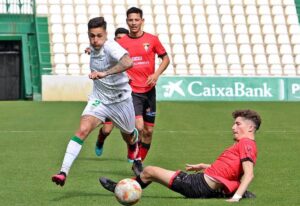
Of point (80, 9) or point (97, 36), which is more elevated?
point (80, 9)

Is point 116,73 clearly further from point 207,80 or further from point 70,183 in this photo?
point 207,80

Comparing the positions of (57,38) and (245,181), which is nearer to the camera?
(245,181)

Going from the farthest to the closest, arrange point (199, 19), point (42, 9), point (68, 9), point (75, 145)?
point (199, 19) → point (68, 9) → point (42, 9) → point (75, 145)

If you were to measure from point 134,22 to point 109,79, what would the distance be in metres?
1.75

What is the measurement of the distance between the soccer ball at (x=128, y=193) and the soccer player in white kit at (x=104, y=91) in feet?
3.46

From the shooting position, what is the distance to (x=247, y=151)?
25.7 ft

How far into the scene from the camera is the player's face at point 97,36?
29.4 ft

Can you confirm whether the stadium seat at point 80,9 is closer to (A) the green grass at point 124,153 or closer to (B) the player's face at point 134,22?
(A) the green grass at point 124,153

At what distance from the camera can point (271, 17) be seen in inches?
1348

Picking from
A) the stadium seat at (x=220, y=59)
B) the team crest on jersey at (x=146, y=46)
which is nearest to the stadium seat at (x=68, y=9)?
the stadium seat at (x=220, y=59)

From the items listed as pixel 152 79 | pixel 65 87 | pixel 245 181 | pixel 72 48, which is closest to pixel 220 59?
pixel 72 48

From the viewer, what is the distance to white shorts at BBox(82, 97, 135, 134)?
9273 mm

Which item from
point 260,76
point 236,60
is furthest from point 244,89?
point 236,60

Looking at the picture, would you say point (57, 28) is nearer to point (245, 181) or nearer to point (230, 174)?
point (230, 174)
